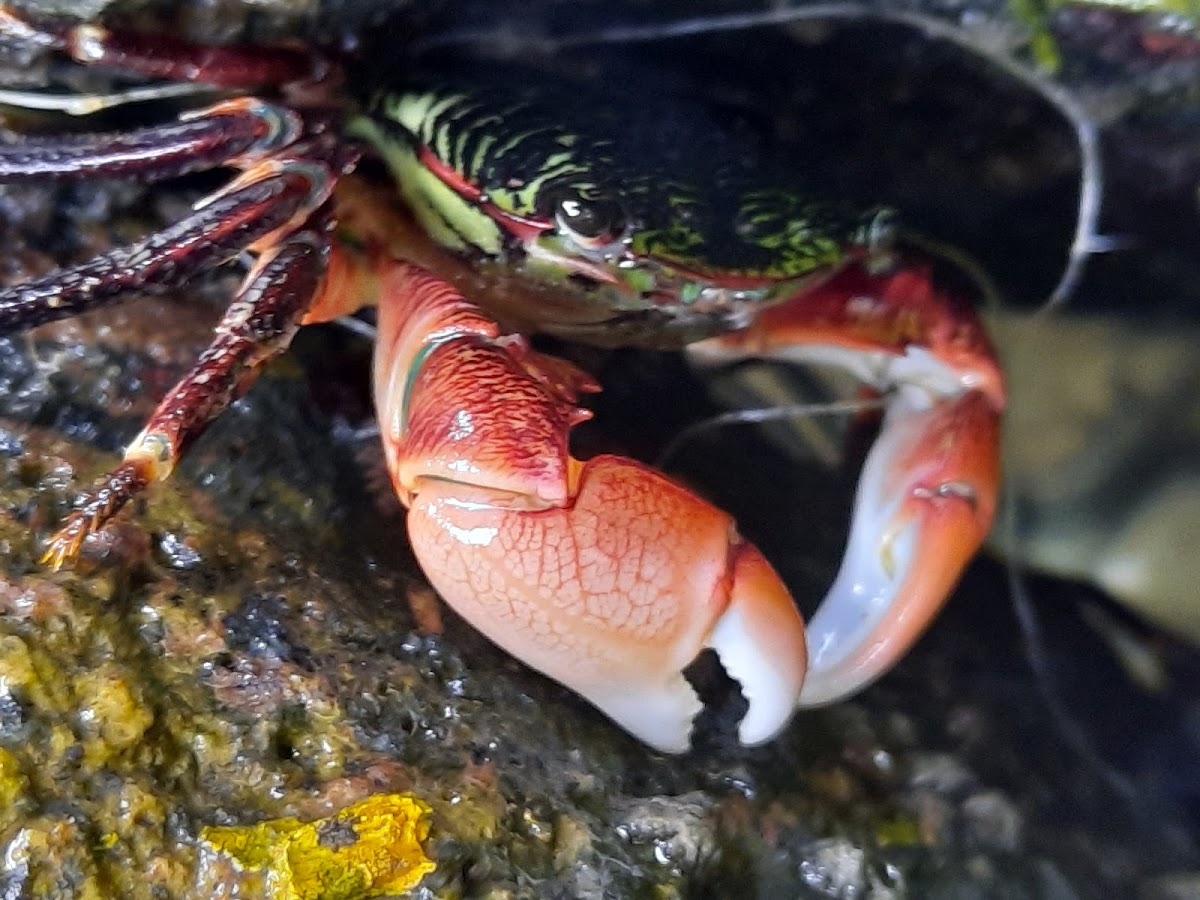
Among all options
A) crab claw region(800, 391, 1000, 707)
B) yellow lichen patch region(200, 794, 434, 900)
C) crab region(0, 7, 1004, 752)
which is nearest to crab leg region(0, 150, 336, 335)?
crab region(0, 7, 1004, 752)

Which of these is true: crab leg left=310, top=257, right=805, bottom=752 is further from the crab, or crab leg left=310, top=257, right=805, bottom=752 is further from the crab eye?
the crab eye

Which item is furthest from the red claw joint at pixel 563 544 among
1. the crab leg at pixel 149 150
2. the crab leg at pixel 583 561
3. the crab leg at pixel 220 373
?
the crab leg at pixel 149 150

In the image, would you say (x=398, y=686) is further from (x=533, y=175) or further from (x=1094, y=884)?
(x=1094, y=884)

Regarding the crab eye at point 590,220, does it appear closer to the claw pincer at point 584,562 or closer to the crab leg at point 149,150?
the claw pincer at point 584,562

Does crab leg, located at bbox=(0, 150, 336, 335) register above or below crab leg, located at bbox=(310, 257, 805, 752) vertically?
above

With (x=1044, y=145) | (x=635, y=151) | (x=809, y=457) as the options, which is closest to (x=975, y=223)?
(x=1044, y=145)

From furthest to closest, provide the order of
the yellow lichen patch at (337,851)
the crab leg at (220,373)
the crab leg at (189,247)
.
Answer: the crab leg at (189,247)
the crab leg at (220,373)
the yellow lichen patch at (337,851)
